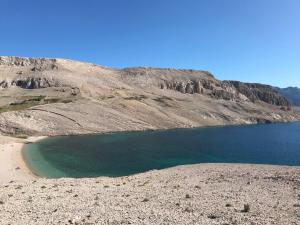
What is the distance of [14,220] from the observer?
22.1 meters

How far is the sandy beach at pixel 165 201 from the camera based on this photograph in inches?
851

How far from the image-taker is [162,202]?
84.2 feet

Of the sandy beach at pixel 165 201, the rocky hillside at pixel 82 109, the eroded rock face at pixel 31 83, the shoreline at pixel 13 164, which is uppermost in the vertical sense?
the eroded rock face at pixel 31 83

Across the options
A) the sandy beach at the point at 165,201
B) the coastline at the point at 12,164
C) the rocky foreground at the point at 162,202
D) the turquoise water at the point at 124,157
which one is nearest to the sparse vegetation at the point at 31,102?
the turquoise water at the point at 124,157

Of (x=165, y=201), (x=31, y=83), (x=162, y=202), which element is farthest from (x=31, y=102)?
(x=162, y=202)

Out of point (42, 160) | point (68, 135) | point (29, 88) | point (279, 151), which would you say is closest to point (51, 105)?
point (68, 135)

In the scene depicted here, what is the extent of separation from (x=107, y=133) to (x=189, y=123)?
50796 mm

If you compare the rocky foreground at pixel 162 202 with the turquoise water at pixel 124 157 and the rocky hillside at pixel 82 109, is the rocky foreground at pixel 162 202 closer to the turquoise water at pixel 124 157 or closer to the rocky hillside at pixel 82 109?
the turquoise water at pixel 124 157

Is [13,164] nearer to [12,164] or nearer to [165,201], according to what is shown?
[12,164]

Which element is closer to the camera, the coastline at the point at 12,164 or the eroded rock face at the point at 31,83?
the coastline at the point at 12,164

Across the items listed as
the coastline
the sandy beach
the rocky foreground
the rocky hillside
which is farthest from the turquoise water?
the rocky hillside

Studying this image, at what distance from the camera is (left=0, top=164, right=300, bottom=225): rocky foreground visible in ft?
70.7

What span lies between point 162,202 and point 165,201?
34 cm

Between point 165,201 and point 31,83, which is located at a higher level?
point 31,83
